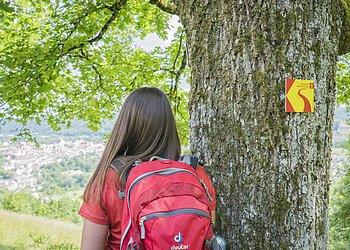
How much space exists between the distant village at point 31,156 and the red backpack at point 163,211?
16832mm

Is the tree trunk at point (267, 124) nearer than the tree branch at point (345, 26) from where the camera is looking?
Yes

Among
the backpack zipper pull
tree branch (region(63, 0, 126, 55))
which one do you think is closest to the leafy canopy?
tree branch (region(63, 0, 126, 55))

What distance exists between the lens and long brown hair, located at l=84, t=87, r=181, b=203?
6.70ft

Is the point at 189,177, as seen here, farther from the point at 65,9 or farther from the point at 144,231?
the point at 65,9

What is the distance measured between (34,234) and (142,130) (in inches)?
363

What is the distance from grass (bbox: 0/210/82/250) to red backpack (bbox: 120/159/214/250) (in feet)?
27.9

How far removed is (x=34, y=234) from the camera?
406 inches

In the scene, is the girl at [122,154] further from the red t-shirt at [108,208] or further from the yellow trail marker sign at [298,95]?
the yellow trail marker sign at [298,95]

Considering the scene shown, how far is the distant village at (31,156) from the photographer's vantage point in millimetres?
19125

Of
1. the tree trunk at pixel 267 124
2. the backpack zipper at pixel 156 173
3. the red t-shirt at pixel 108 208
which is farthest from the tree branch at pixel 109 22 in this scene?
the backpack zipper at pixel 156 173

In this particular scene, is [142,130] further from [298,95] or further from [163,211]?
[298,95]

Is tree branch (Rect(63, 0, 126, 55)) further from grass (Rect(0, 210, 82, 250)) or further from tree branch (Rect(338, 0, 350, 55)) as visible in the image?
grass (Rect(0, 210, 82, 250))

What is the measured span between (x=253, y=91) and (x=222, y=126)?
0.86 ft

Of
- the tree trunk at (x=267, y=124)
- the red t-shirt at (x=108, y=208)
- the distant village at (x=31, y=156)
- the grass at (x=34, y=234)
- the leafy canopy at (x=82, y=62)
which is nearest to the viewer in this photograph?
the red t-shirt at (x=108, y=208)
